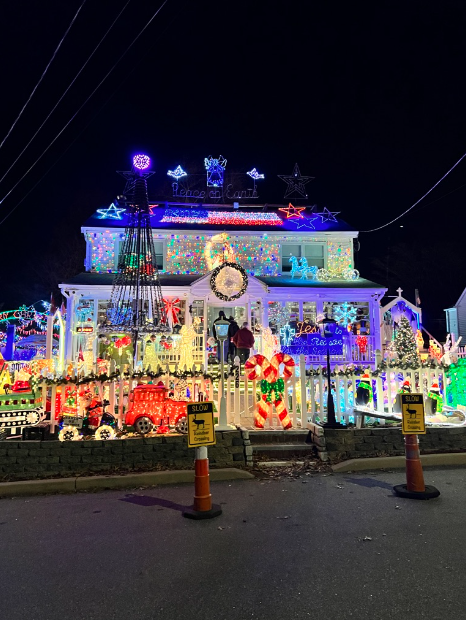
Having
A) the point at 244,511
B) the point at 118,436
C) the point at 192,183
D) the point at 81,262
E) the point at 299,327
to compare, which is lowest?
the point at 244,511

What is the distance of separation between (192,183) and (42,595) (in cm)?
2536

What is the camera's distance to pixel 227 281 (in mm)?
15758

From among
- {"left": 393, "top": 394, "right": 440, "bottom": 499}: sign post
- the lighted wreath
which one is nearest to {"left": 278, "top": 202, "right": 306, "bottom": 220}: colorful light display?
the lighted wreath

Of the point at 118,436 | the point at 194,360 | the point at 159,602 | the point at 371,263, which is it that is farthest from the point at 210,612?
the point at 371,263

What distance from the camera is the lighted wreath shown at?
618 inches

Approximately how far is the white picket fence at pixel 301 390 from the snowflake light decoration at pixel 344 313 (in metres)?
9.11

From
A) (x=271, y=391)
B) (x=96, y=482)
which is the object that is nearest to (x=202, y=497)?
(x=96, y=482)

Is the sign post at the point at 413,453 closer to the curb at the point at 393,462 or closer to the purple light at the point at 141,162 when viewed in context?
the curb at the point at 393,462

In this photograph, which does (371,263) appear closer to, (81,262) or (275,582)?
(81,262)

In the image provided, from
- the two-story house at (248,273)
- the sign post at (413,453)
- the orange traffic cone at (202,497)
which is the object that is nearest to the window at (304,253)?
the two-story house at (248,273)

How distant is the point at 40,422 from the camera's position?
24.2 feet

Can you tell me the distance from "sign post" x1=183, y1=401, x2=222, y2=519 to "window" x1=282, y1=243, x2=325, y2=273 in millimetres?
15279

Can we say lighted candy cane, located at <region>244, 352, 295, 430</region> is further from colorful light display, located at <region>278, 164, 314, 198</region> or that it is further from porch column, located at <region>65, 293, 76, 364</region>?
colorful light display, located at <region>278, 164, 314, 198</region>

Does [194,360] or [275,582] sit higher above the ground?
[194,360]
